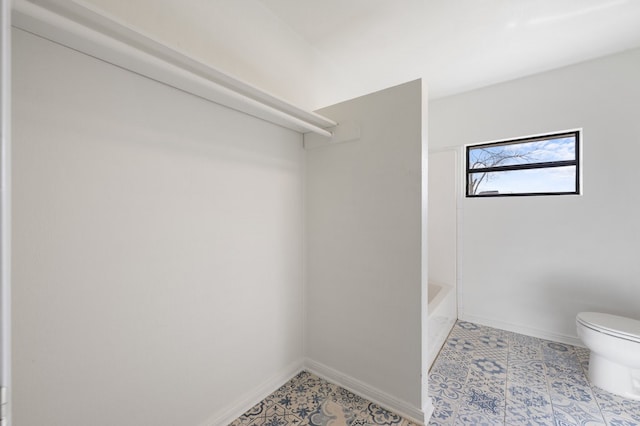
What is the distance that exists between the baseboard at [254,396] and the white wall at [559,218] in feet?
6.56

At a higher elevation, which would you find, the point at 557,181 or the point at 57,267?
the point at 557,181

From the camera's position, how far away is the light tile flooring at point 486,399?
1442mm

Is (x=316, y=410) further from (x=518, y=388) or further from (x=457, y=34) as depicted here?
(x=457, y=34)

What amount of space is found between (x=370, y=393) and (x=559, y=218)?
2.23 m

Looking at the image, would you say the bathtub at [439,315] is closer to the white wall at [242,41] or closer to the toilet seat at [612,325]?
the toilet seat at [612,325]

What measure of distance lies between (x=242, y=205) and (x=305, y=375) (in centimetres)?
130

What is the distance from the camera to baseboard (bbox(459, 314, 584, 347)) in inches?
88.7

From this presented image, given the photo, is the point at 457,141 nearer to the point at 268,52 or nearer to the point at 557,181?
the point at 557,181

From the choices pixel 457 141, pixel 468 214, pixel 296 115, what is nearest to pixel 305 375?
pixel 296 115

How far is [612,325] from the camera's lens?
170 centimetres

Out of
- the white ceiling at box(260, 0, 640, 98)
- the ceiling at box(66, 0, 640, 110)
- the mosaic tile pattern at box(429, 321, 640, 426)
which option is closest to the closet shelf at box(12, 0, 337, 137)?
the ceiling at box(66, 0, 640, 110)

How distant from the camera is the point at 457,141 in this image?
282 cm

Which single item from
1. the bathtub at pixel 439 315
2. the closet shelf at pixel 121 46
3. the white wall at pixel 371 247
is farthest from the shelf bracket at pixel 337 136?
the bathtub at pixel 439 315

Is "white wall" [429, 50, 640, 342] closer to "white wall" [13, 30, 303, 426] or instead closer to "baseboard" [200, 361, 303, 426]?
"baseboard" [200, 361, 303, 426]
